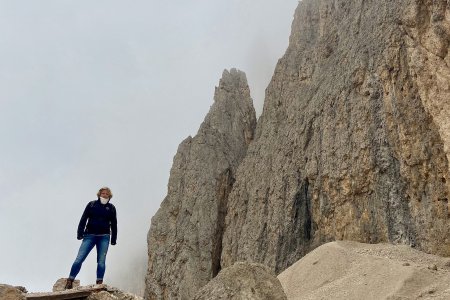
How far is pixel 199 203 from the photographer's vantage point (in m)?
44.5

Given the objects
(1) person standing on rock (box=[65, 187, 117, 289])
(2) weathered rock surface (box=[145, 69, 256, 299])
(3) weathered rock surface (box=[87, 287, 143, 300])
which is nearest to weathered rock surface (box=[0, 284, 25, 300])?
(3) weathered rock surface (box=[87, 287, 143, 300])

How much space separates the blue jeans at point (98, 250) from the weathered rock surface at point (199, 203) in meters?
28.0

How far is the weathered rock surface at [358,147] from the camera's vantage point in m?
23.6

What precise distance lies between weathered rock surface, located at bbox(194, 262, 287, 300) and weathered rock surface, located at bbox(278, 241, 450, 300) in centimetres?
813

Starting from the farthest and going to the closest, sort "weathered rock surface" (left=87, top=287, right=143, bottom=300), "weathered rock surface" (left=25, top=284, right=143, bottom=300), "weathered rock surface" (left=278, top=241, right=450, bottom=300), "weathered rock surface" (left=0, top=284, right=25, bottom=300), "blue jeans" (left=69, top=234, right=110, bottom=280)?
"weathered rock surface" (left=278, top=241, right=450, bottom=300)
"blue jeans" (left=69, top=234, right=110, bottom=280)
"weathered rock surface" (left=87, top=287, right=143, bottom=300)
"weathered rock surface" (left=25, top=284, right=143, bottom=300)
"weathered rock surface" (left=0, top=284, right=25, bottom=300)

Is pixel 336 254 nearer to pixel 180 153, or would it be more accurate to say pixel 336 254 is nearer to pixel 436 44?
pixel 436 44

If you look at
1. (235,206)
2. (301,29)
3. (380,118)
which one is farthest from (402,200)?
(301,29)

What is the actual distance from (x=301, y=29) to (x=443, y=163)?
1106 inches

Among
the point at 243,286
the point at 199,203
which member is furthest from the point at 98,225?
the point at 199,203

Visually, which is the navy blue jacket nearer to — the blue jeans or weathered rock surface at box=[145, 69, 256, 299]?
the blue jeans

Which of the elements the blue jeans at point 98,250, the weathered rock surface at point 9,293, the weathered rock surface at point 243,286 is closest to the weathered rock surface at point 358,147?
the weathered rock surface at point 243,286

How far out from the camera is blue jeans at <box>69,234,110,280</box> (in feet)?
34.4

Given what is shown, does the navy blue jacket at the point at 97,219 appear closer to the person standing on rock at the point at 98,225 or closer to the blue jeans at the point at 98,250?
the person standing on rock at the point at 98,225

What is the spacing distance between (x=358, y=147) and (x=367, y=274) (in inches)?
452
